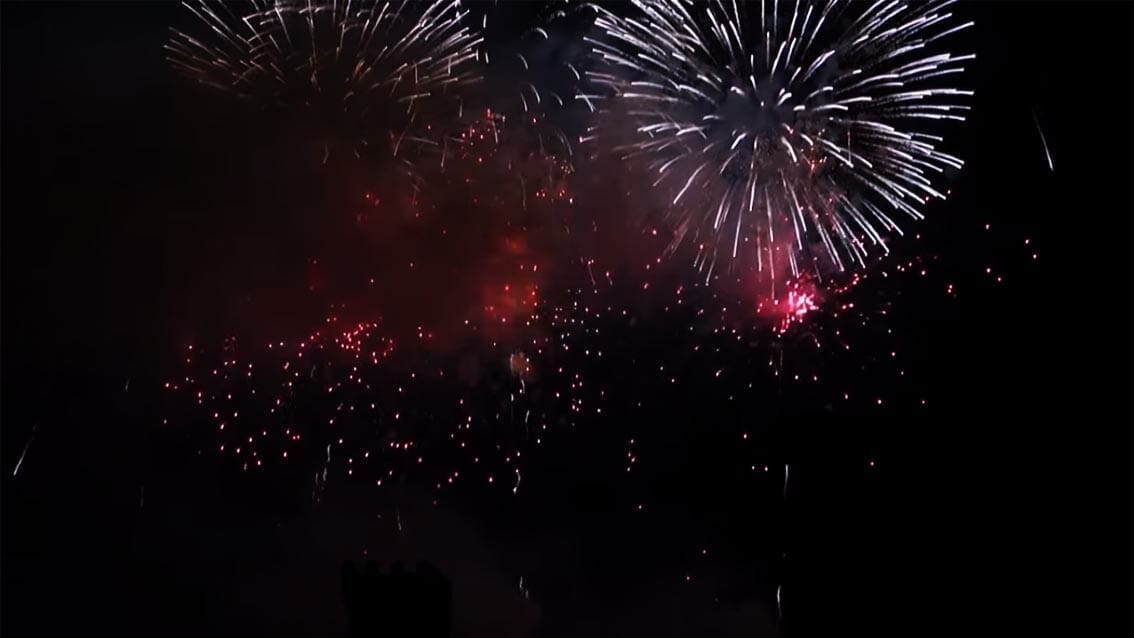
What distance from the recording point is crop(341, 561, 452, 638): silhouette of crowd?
9812mm

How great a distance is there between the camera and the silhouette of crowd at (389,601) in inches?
386

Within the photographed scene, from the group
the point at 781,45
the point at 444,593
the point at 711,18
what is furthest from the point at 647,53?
the point at 444,593

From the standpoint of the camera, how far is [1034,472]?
10133mm

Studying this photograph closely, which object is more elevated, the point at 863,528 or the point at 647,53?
the point at 647,53

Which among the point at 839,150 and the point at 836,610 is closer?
the point at 839,150

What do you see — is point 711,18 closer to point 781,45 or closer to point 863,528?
point 781,45

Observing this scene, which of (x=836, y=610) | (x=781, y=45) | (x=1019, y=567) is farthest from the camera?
(x=836, y=610)

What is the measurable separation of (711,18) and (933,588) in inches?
316

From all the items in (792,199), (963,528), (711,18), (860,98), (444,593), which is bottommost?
(444,593)

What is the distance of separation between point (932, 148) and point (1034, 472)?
17.9 feet

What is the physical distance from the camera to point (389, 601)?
9.87 meters

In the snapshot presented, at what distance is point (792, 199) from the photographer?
22.0 feet

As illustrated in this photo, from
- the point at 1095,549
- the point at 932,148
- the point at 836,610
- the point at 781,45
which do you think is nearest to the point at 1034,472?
the point at 1095,549

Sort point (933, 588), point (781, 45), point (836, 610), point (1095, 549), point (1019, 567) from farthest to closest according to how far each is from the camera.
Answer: point (836, 610) → point (933, 588) → point (1019, 567) → point (1095, 549) → point (781, 45)
